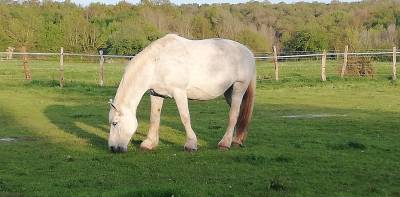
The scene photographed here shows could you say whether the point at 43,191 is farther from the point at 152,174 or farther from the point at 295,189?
the point at 295,189

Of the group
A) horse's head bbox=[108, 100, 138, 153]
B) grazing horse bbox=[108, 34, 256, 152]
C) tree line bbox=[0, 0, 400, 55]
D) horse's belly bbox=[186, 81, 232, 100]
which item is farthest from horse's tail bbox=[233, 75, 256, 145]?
tree line bbox=[0, 0, 400, 55]

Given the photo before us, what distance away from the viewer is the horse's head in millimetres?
9430

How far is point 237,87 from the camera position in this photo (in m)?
10.4

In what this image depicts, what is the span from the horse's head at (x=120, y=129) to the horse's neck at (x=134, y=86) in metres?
0.11

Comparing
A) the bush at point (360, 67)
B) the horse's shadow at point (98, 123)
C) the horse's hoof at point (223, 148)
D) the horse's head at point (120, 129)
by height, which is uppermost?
the bush at point (360, 67)

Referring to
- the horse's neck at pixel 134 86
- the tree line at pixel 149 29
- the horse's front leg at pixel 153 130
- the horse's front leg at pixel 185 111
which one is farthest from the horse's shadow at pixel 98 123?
the tree line at pixel 149 29

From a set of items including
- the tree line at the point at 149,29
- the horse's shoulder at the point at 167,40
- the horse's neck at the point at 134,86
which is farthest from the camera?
the tree line at the point at 149,29

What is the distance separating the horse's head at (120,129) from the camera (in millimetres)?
9430

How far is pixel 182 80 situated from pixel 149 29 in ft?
179

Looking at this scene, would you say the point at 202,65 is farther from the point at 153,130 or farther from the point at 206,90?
the point at 153,130

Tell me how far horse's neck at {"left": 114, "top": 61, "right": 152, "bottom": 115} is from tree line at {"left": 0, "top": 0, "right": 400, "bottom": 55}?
39.7 metres

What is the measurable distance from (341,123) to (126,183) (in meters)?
7.68

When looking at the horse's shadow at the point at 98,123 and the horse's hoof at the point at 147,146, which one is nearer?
the horse's hoof at the point at 147,146

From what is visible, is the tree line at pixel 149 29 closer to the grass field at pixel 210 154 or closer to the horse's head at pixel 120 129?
the grass field at pixel 210 154
